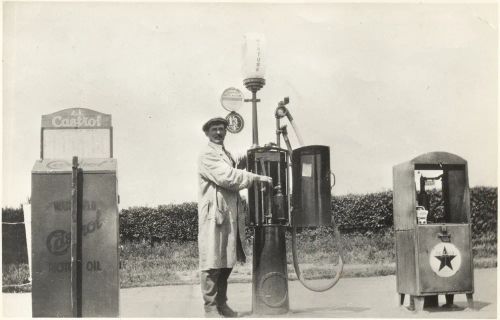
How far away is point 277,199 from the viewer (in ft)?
21.6

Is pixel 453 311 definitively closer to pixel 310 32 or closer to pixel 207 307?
pixel 207 307

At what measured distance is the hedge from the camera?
1240cm

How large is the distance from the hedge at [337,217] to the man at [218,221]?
19.8 feet

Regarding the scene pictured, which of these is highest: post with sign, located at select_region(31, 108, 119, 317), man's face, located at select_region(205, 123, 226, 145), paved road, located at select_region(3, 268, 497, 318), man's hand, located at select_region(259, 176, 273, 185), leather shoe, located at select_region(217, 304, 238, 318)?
man's face, located at select_region(205, 123, 226, 145)

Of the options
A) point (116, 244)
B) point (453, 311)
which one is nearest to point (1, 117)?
point (116, 244)

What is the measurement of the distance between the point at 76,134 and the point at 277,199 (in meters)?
2.68

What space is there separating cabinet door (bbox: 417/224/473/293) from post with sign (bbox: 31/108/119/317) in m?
3.27

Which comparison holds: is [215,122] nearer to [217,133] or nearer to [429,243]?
[217,133]

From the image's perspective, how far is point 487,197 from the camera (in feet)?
38.4

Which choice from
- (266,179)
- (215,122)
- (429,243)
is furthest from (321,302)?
(215,122)

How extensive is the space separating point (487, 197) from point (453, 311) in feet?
18.7

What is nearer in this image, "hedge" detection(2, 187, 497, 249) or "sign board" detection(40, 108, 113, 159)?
"sign board" detection(40, 108, 113, 159)

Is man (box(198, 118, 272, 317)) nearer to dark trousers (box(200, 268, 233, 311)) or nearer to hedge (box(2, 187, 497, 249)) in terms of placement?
dark trousers (box(200, 268, 233, 311))

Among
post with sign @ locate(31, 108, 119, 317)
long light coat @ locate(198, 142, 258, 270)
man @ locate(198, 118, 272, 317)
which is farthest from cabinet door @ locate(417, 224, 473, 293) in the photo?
post with sign @ locate(31, 108, 119, 317)
